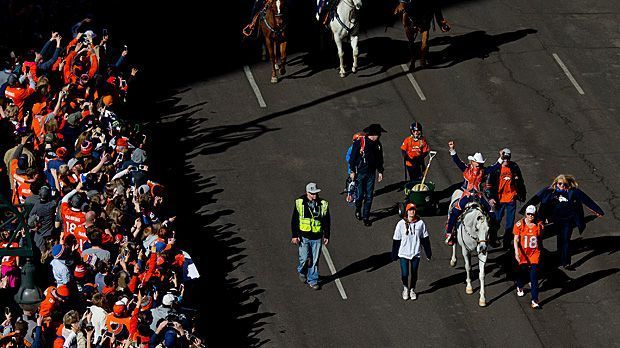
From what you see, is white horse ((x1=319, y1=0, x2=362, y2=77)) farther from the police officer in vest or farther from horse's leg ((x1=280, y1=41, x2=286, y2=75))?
the police officer in vest

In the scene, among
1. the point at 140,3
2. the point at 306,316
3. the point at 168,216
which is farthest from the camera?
the point at 140,3

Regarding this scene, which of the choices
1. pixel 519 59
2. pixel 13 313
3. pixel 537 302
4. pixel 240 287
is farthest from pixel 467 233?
pixel 519 59

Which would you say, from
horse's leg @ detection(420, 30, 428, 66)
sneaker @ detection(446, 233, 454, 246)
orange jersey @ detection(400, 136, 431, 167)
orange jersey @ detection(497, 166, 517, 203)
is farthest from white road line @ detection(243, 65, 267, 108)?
sneaker @ detection(446, 233, 454, 246)

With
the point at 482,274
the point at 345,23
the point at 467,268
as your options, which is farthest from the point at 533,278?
the point at 345,23

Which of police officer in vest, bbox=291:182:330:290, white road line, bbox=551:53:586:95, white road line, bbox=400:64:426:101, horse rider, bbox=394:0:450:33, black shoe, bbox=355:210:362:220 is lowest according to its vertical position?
white road line, bbox=551:53:586:95

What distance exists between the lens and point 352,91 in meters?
42.7

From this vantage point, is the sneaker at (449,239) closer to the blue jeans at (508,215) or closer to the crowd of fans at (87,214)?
the blue jeans at (508,215)

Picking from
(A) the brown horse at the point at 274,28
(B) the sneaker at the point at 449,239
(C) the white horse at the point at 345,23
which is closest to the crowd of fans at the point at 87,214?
(A) the brown horse at the point at 274,28

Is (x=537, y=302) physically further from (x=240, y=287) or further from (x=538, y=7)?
(x=538, y=7)

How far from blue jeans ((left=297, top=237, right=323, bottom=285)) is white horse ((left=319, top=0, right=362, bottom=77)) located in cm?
981

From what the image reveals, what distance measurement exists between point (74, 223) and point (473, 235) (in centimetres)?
753

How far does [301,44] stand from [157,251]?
14409mm

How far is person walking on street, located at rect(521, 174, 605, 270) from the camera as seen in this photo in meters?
34.5

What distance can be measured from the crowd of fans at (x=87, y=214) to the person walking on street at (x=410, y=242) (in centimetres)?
398
